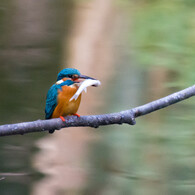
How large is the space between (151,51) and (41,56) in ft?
2.91

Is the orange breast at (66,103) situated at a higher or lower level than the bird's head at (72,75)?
lower

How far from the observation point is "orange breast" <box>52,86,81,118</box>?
192cm

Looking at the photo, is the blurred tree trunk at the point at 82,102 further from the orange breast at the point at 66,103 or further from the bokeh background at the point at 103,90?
the orange breast at the point at 66,103

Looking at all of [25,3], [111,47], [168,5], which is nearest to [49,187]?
[111,47]

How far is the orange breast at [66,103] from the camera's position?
6.30ft

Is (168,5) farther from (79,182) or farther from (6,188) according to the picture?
(6,188)

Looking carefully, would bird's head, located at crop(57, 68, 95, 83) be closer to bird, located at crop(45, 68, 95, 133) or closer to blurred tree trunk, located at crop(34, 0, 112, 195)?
bird, located at crop(45, 68, 95, 133)

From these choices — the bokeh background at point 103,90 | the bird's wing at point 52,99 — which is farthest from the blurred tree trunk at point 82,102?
the bird's wing at point 52,99

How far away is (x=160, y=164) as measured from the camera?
3.02 m

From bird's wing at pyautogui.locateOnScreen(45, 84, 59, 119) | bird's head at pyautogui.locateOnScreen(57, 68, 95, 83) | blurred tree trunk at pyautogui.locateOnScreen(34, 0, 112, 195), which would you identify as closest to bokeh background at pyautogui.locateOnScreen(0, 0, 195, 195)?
blurred tree trunk at pyautogui.locateOnScreen(34, 0, 112, 195)

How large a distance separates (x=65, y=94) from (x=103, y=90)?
3.55ft

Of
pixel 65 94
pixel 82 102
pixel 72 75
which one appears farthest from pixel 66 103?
pixel 82 102

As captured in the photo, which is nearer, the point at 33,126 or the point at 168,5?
the point at 33,126

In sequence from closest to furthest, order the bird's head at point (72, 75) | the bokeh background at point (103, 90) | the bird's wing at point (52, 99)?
the bird's head at point (72, 75), the bird's wing at point (52, 99), the bokeh background at point (103, 90)
